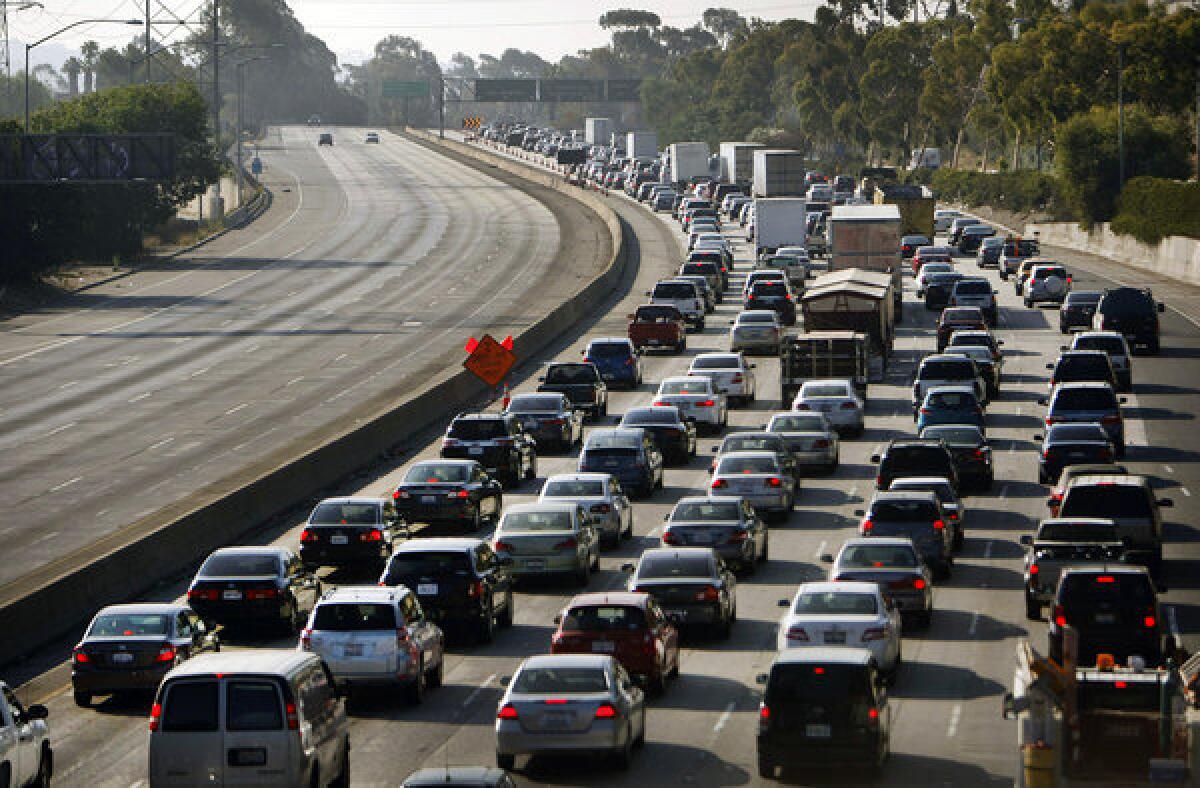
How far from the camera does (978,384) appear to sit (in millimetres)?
55656

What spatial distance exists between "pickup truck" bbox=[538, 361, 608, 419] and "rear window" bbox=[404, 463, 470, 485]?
1532cm

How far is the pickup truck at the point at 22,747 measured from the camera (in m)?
21.1

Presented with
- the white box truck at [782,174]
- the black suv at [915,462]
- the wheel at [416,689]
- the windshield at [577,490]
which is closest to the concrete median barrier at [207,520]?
the windshield at [577,490]

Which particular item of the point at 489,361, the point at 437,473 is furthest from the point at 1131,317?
the point at 437,473

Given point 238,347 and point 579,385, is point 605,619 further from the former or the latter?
point 238,347

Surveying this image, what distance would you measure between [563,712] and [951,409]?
28758mm

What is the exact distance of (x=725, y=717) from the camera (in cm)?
2595

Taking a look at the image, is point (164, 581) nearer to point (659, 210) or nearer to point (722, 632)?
point (722, 632)

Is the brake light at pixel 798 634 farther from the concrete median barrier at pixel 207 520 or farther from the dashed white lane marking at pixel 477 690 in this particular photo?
the concrete median barrier at pixel 207 520

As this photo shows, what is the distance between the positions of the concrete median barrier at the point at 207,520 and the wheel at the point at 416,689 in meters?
7.22

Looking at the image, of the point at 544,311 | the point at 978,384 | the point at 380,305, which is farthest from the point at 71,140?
the point at 978,384

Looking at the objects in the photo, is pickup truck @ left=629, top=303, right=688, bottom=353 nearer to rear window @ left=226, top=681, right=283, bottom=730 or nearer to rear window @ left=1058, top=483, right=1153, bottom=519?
rear window @ left=1058, top=483, right=1153, bottom=519

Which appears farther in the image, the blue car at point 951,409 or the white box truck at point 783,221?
the white box truck at point 783,221

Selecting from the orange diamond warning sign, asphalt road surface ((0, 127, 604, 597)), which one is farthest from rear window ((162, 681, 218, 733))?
the orange diamond warning sign
